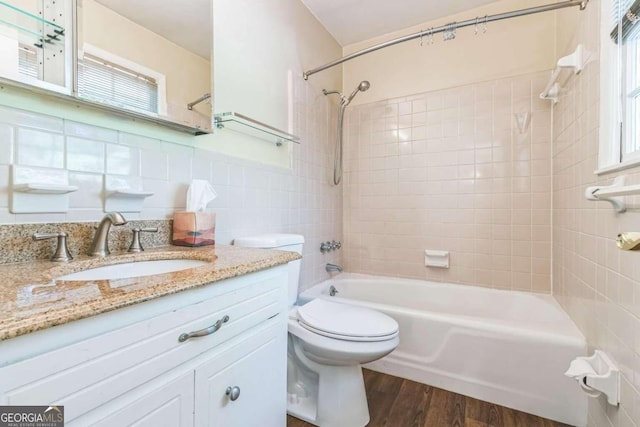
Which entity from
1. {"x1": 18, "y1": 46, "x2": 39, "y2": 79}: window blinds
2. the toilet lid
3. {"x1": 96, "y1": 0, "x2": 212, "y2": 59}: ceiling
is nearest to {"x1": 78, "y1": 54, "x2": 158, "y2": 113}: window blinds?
{"x1": 18, "y1": 46, "x2": 39, "y2": 79}: window blinds

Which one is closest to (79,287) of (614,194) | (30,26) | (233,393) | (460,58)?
(233,393)

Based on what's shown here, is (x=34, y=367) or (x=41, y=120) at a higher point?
(x=41, y=120)

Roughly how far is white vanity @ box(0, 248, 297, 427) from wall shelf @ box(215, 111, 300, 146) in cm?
77

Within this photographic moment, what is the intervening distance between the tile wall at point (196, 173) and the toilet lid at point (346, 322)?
0.54 metres

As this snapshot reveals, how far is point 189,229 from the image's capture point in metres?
1.18

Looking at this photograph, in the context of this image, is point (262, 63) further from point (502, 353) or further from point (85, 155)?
point (502, 353)

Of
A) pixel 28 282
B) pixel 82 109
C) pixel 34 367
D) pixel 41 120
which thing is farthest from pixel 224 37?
pixel 34 367

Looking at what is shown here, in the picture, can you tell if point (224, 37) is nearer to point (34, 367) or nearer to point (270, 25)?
point (270, 25)

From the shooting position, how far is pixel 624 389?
3.13 feet

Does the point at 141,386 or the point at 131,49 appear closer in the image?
the point at 141,386

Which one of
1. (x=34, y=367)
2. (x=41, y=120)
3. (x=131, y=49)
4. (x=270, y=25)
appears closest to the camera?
(x=34, y=367)

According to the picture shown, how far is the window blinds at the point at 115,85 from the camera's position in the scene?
95cm

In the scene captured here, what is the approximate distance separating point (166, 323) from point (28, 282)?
303 millimetres

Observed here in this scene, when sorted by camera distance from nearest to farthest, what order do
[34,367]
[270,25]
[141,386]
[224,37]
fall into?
[34,367], [141,386], [224,37], [270,25]
